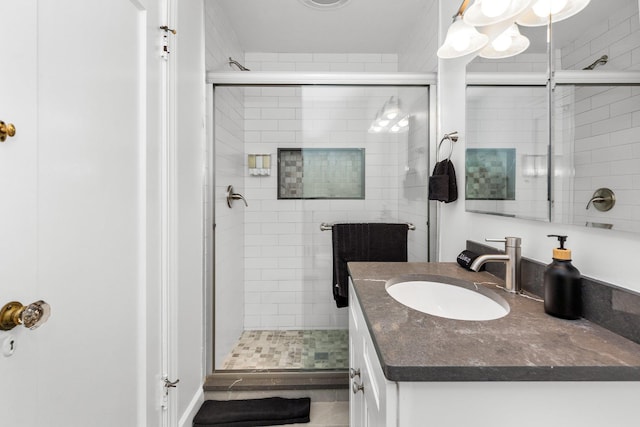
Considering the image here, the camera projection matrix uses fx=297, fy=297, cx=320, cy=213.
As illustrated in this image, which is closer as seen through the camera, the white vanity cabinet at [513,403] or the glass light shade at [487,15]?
the white vanity cabinet at [513,403]

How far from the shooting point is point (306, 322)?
228 cm

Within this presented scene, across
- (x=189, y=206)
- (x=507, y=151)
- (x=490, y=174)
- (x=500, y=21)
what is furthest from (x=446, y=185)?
(x=189, y=206)

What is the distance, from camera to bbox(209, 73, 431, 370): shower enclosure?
194 centimetres

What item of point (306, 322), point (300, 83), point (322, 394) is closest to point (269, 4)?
point (300, 83)

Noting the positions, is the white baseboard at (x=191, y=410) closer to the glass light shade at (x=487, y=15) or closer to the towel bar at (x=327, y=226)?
the towel bar at (x=327, y=226)

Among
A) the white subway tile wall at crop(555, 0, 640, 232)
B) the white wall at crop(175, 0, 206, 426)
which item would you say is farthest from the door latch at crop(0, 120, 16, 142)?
the white subway tile wall at crop(555, 0, 640, 232)

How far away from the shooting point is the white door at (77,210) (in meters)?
0.64

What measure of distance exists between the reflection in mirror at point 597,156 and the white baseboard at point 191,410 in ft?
5.85

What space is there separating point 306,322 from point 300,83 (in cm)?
170

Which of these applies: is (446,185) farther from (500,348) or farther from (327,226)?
(500,348)

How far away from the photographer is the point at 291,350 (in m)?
2.04

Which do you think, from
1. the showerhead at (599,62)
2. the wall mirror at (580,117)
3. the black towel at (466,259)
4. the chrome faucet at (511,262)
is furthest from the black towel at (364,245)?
the showerhead at (599,62)

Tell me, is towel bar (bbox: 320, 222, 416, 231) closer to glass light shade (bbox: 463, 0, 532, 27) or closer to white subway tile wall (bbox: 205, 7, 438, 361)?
white subway tile wall (bbox: 205, 7, 438, 361)

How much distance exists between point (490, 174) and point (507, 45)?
491 millimetres
